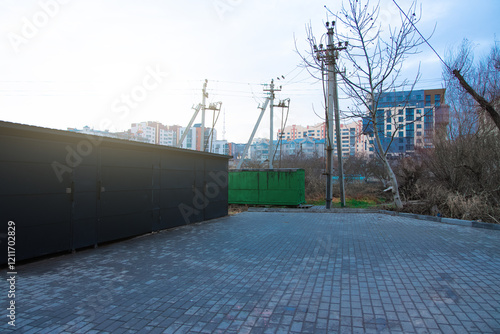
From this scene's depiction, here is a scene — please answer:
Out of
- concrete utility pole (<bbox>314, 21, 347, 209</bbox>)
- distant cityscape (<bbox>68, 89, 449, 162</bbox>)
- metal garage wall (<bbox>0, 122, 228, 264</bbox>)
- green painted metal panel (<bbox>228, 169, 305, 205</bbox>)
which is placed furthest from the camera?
green painted metal panel (<bbox>228, 169, 305, 205</bbox>)

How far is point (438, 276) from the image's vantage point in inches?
174

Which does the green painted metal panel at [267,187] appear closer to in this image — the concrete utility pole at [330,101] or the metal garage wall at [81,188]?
the concrete utility pole at [330,101]

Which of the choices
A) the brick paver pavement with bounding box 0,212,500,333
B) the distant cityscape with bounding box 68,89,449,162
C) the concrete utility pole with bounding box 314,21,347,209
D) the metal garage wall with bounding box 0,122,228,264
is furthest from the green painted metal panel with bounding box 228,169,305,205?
the brick paver pavement with bounding box 0,212,500,333

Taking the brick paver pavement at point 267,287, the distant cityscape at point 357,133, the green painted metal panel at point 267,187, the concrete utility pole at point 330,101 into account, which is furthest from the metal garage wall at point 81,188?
the green painted metal panel at point 267,187

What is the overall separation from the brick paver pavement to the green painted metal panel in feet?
30.2

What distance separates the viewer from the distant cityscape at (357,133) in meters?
13.3

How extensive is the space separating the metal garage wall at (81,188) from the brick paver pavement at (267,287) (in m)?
0.44

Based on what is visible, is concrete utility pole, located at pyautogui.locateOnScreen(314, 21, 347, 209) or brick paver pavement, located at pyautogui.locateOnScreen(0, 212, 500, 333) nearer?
brick paver pavement, located at pyautogui.locateOnScreen(0, 212, 500, 333)

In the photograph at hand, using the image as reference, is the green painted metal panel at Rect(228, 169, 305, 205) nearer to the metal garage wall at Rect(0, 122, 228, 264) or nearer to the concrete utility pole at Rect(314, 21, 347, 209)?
the concrete utility pole at Rect(314, 21, 347, 209)

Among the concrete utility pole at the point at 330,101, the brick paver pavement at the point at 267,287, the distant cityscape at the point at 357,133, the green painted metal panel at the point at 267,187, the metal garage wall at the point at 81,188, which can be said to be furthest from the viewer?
the green painted metal panel at the point at 267,187

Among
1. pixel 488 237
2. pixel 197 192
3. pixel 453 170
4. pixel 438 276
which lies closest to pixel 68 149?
pixel 197 192

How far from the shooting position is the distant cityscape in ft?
43.7

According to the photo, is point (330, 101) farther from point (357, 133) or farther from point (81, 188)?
point (81, 188)

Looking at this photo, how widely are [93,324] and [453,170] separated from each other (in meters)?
14.4
